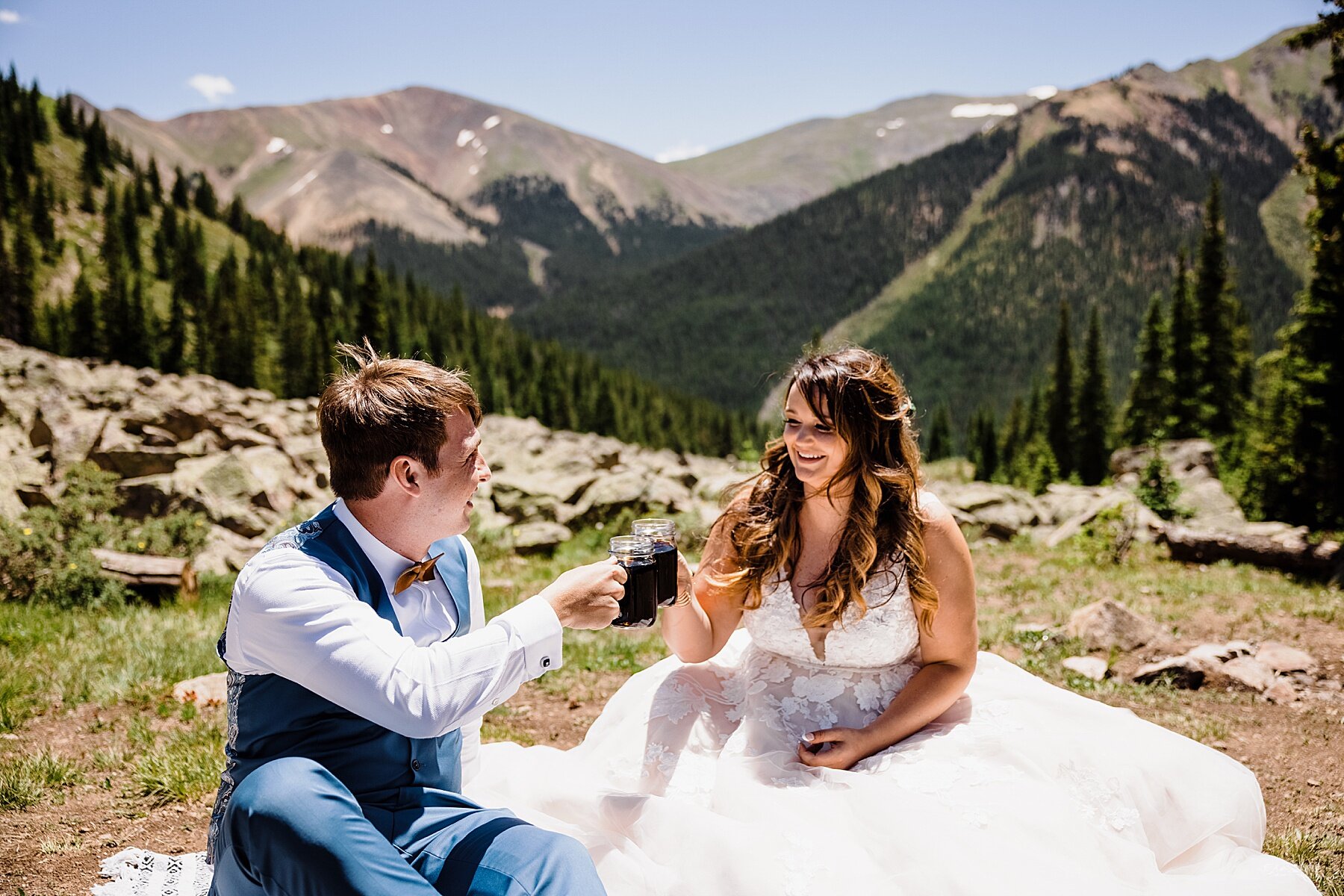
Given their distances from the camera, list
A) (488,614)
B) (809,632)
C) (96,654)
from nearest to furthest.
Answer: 1. (809,632)
2. (96,654)
3. (488,614)

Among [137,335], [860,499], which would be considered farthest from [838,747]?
[137,335]

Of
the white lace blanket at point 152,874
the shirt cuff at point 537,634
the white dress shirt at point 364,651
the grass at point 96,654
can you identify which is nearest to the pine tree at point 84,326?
the grass at point 96,654

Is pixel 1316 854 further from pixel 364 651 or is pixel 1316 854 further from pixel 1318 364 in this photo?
pixel 1318 364

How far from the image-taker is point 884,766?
11.0ft

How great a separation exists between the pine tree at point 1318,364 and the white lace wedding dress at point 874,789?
13806mm

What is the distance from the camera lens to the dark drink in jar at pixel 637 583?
304 centimetres

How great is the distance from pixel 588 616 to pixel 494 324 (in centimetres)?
11696

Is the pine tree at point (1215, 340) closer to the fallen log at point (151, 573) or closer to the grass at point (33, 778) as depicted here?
the fallen log at point (151, 573)

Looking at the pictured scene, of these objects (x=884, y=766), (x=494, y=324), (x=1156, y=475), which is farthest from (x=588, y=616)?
(x=494, y=324)

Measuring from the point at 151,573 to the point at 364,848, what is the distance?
8.89 m

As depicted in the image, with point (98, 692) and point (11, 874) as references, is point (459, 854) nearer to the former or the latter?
point (11, 874)

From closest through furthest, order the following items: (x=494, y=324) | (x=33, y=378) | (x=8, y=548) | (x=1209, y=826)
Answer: (x=1209, y=826) < (x=8, y=548) < (x=33, y=378) < (x=494, y=324)

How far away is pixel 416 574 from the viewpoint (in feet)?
8.93

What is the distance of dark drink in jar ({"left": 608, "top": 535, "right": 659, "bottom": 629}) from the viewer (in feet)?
9.96
